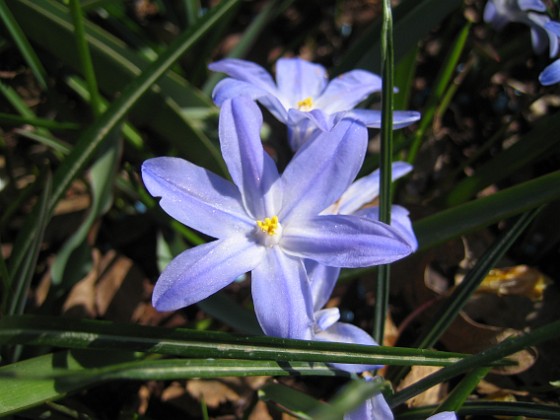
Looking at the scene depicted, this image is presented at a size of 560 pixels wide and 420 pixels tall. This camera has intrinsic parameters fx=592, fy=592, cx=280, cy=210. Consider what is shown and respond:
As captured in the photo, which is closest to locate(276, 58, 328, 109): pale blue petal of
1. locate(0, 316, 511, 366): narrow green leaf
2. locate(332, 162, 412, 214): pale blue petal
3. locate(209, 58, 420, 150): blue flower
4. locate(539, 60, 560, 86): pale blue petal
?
locate(209, 58, 420, 150): blue flower

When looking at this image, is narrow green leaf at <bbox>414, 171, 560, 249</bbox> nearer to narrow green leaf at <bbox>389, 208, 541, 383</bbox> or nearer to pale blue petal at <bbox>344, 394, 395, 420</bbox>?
narrow green leaf at <bbox>389, 208, 541, 383</bbox>

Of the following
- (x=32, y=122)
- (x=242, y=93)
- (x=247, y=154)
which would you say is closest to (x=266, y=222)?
(x=247, y=154)

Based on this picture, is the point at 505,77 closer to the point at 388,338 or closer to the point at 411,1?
the point at 411,1

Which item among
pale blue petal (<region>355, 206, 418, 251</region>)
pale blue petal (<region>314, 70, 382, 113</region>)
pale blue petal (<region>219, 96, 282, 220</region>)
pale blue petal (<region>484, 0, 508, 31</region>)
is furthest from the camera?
pale blue petal (<region>484, 0, 508, 31</region>)

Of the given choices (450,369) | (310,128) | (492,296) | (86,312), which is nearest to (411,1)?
(310,128)

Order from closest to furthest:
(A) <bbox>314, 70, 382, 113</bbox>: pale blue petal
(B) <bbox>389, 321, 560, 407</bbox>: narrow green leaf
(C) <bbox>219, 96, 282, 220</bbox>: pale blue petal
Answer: (B) <bbox>389, 321, 560, 407</bbox>: narrow green leaf
(C) <bbox>219, 96, 282, 220</bbox>: pale blue petal
(A) <bbox>314, 70, 382, 113</bbox>: pale blue petal

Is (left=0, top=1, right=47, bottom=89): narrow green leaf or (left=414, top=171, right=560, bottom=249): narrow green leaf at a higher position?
(left=0, top=1, right=47, bottom=89): narrow green leaf

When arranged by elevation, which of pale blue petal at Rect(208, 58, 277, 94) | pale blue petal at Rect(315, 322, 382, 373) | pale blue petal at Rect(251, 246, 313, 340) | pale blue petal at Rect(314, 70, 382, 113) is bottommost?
pale blue petal at Rect(315, 322, 382, 373)
